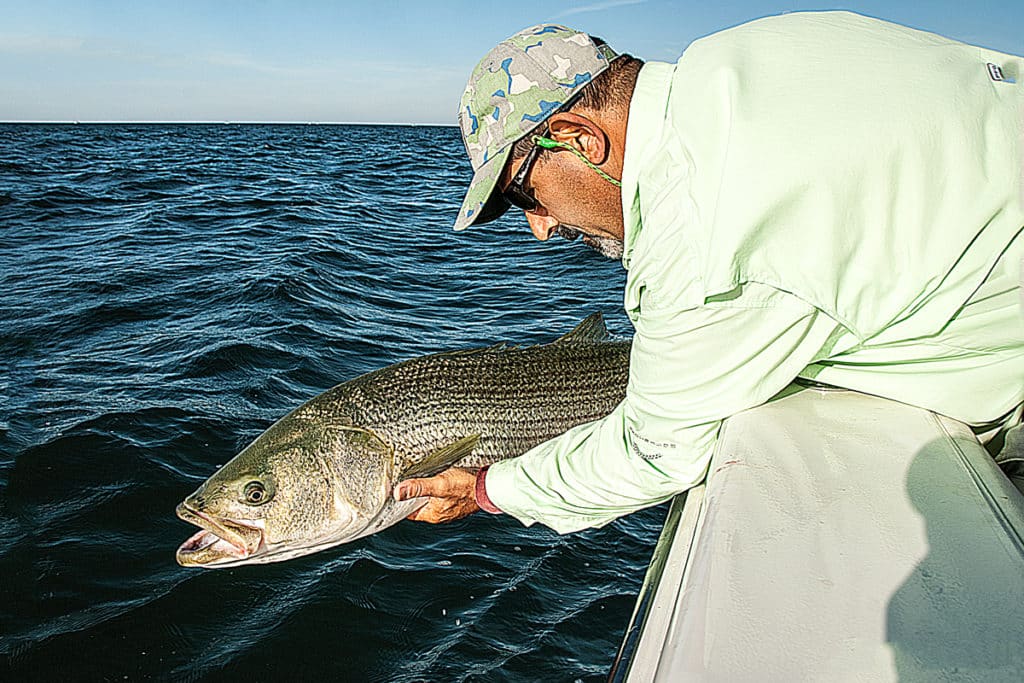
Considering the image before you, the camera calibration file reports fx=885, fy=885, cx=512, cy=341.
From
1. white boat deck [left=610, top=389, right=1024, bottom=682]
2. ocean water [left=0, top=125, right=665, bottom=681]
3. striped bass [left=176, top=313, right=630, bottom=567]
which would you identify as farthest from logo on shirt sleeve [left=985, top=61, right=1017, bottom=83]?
ocean water [left=0, top=125, right=665, bottom=681]

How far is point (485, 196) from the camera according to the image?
98.7 inches

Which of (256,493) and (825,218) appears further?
(256,493)

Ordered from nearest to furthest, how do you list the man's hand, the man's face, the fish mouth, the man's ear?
the man's ear, the man's face, the fish mouth, the man's hand

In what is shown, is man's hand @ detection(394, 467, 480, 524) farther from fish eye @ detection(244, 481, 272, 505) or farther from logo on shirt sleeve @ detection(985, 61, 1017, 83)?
logo on shirt sleeve @ detection(985, 61, 1017, 83)

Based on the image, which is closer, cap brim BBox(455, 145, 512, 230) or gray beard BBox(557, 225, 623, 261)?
cap brim BBox(455, 145, 512, 230)

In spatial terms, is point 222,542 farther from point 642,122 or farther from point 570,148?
point 642,122

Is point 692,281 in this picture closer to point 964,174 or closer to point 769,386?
point 769,386

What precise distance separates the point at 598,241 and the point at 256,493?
1.67 metres

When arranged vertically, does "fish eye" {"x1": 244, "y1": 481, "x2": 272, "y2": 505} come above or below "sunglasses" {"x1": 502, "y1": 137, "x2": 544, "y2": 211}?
below

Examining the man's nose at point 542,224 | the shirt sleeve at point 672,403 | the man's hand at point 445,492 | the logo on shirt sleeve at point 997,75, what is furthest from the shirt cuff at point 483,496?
the logo on shirt sleeve at point 997,75

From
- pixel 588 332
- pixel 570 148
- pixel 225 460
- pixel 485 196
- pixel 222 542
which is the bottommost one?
pixel 225 460

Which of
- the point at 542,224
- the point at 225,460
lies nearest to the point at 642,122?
the point at 542,224

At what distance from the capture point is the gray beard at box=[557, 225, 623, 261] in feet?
8.88

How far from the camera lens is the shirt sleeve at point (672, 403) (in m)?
1.95
